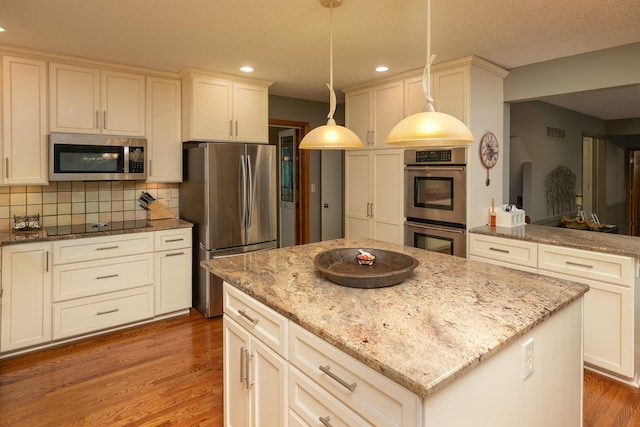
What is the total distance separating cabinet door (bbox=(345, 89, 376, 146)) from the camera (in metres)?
3.97

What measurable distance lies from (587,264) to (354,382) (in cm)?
224

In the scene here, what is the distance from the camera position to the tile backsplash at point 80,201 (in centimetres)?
312

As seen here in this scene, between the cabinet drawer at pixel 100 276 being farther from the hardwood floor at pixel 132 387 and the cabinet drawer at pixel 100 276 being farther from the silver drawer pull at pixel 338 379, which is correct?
the silver drawer pull at pixel 338 379

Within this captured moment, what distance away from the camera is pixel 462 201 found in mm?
3217

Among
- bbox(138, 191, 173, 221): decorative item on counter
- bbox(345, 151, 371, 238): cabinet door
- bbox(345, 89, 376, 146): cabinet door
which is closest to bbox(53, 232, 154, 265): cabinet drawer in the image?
bbox(138, 191, 173, 221): decorative item on counter

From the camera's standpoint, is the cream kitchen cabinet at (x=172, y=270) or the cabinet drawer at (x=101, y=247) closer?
the cabinet drawer at (x=101, y=247)

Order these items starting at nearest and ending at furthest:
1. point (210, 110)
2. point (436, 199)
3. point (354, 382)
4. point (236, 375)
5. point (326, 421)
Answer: point (354, 382), point (326, 421), point (236, 375), point (436, 199), point (210, 110)

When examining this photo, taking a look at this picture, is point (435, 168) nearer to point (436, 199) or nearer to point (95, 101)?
point (436, 199)

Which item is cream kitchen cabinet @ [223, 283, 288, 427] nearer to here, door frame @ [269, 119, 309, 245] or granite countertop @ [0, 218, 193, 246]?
granite countertop @ [0, 218, 193, 246]

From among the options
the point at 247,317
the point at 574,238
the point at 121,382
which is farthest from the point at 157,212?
the point at 574,238

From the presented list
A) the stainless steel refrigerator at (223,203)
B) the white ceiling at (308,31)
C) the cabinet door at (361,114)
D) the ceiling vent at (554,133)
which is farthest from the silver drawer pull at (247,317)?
the ceiling vent at (554,133)

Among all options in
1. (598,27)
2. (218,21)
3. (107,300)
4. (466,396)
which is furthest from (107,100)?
(598,27)

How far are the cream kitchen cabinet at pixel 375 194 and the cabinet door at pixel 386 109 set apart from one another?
6.8 inches

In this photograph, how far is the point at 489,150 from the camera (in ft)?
10.9
